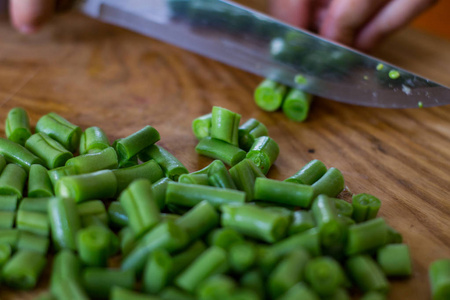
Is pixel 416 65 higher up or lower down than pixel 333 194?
higher up

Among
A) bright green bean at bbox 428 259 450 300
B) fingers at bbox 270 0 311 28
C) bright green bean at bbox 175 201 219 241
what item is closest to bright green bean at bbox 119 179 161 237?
bright green bean at bbox 175 201 219 241

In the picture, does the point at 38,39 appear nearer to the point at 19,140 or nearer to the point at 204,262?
the point at 19,140

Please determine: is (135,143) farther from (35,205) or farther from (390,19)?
(390,19)

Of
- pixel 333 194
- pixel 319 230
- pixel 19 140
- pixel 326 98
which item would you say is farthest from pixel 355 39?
pixel 19 140

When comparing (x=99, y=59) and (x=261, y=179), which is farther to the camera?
(x=99, y=59)

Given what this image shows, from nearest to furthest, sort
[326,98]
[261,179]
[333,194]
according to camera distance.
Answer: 1. [261,179]
2. [333,194]
3. [326,98]

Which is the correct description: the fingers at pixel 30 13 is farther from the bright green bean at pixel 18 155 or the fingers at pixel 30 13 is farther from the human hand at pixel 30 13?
the bright green bean at pixel 18 155
